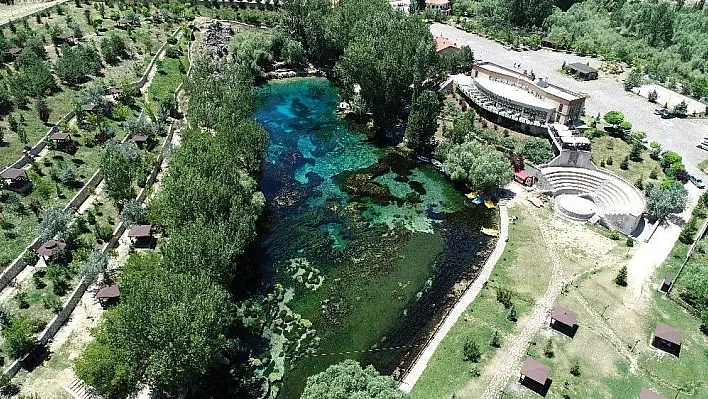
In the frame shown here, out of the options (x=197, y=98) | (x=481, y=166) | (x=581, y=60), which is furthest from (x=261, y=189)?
(x=581, y=60)

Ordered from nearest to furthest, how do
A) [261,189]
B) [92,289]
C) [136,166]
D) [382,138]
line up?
[92,289] → [136,166] → [261,189] → [382,138]

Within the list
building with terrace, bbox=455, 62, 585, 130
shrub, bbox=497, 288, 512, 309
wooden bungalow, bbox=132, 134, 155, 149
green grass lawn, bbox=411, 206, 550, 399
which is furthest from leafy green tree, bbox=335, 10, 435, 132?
shrub, bbox=497, 288, 512, 309

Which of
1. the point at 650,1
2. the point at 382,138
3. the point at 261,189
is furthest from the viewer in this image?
the point at 650,1

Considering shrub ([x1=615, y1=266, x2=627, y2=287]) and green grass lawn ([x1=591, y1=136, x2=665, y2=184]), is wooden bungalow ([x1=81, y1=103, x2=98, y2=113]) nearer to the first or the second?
shrub ([x1=615, y1=266, x2=627, y2=287])

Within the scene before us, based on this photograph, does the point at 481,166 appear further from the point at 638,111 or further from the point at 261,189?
the point at 638,111

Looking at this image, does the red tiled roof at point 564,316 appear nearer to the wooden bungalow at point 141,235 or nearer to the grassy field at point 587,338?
the grassy field at point 587,338

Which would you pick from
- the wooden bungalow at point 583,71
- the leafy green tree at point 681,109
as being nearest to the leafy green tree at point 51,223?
the wooden bungalow at point 583,71
